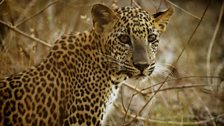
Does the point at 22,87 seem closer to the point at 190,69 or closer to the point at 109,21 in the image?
the point at 109,21

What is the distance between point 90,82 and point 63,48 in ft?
1.09

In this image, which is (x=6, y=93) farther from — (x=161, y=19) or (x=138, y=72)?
(x=161, y=19)

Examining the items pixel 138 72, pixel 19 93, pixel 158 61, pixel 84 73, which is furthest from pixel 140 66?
pixel 158 61

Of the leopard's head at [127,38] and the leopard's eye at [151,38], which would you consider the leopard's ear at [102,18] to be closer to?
the leopard's head at [127,38]

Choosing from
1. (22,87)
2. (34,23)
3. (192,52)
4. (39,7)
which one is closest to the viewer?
(22,87)

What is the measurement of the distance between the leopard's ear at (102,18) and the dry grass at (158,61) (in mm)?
567

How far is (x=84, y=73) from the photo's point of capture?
500 cm

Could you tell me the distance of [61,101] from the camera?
16.3 feet

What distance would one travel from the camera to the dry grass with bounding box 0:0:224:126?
6.61 m

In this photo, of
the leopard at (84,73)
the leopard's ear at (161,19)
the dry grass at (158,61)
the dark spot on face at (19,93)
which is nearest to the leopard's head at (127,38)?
the leopard at (84,73)

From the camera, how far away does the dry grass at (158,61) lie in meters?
6.61

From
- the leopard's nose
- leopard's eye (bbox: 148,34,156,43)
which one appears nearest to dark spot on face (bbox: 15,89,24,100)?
the leopard's nose

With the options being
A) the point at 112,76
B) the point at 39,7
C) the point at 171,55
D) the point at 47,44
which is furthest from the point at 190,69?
the point at 112,76

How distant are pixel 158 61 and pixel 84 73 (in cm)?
334
